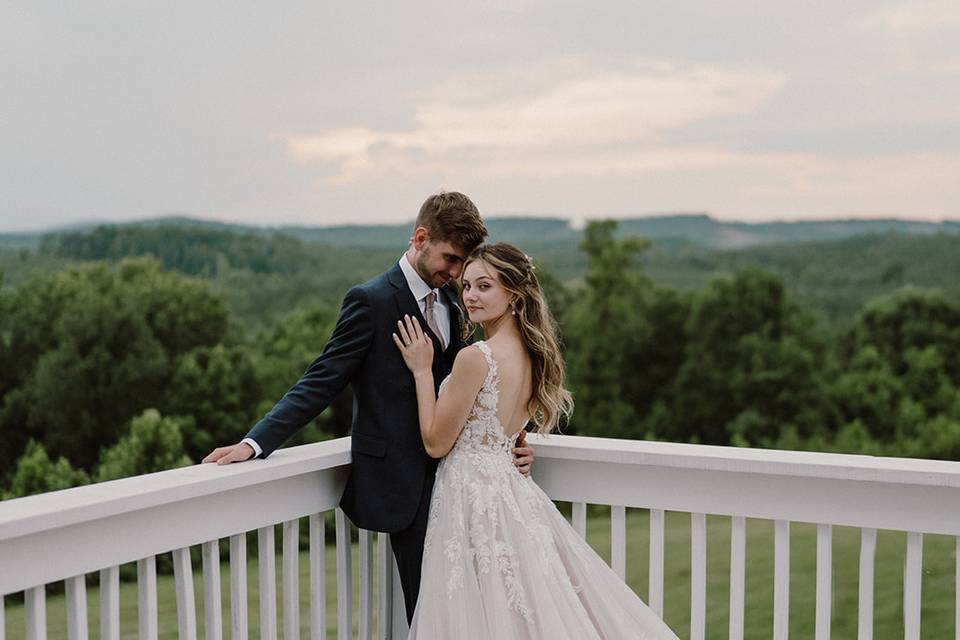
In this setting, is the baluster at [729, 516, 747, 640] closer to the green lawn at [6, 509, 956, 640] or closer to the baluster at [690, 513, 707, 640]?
the baluster at [690, 513, 707, 640]

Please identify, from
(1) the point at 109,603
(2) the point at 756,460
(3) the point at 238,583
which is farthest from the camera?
(2) the point at 756,460

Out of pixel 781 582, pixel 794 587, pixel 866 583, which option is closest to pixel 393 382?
pixel 781 582

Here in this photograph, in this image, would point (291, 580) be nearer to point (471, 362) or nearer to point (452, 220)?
point (471, 362)

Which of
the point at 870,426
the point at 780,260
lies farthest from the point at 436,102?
the point at 870,426

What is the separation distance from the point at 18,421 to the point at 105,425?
209cm

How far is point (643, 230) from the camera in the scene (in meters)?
26.9

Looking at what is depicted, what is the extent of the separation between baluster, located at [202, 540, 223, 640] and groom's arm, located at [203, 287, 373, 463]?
0.20 meters

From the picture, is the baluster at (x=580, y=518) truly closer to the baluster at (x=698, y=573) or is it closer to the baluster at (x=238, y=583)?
the baluster at (x=698, y=573)

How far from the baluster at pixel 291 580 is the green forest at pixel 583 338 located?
1832cm

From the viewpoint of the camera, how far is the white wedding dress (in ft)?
7.54

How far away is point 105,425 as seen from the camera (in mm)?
22312

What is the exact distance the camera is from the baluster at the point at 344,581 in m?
2.60

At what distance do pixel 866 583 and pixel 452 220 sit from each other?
1311mm

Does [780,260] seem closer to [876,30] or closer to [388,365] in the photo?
[876,30]
